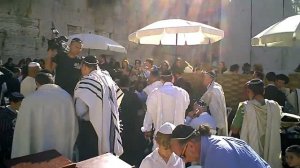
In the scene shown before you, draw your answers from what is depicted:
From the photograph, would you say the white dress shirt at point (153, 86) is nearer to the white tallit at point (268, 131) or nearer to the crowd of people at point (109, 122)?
the crowd of people at point (109, 122)

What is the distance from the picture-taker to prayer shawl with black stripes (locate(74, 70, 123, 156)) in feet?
15.5

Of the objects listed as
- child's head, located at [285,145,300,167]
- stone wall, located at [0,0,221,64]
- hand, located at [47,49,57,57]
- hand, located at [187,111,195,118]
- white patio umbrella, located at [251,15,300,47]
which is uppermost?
stone wall, located at [0,0,221,64]

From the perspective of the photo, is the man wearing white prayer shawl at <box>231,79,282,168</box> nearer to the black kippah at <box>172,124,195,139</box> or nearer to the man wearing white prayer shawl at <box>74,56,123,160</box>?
the man wearing white prayer shawl at <box>74,56,123,160</box>

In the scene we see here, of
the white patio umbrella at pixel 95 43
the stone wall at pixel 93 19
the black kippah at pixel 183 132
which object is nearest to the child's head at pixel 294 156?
the black kippah at pixel 183 132

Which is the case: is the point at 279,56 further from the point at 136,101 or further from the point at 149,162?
the point at 149,162

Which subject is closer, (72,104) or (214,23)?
(72,104)

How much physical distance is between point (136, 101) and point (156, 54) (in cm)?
1914

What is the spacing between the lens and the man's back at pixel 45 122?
14.9ft

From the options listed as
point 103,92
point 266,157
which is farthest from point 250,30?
point 103,92

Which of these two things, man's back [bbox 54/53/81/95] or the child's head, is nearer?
the child's head

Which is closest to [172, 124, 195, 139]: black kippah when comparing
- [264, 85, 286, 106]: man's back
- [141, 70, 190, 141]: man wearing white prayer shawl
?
[141, 70, 190, 141]: man wearing white prayer shawl

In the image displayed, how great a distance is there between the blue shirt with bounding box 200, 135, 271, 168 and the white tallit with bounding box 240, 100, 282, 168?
2.38m

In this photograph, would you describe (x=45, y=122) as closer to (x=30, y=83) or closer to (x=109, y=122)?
(x=109, y=122)

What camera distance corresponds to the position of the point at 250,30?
51.2ft
